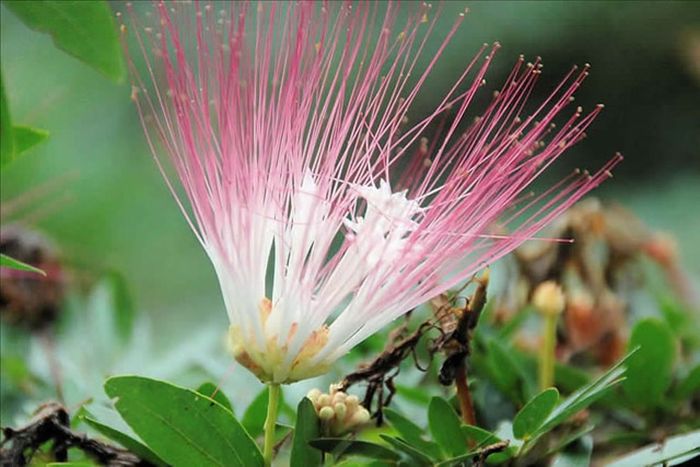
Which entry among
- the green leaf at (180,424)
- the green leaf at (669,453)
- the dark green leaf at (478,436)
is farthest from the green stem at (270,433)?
the green leaf at (669,453)

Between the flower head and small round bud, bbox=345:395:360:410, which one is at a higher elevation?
the flower head

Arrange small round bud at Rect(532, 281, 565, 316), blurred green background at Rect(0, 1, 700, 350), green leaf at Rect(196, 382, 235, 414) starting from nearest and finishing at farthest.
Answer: green leaf at Rect(196, 382, 235, 414) → small round bud at Rect(532, 281, 565, 316) → blurred green background at Rect(0, 1, 700, 350)

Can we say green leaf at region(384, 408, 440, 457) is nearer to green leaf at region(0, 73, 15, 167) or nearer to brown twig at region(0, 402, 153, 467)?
brown twig at region(0, 402, 153, 467)

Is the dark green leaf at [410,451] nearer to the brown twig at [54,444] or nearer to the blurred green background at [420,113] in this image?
the brown twig at [54,444]

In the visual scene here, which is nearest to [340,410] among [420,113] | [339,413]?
[339,413]

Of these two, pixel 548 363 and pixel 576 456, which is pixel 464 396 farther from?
pixel 548 363

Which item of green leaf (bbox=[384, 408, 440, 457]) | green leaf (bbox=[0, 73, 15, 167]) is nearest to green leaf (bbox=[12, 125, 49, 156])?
green leaf (bbox=[0, 73, 15, 167])
